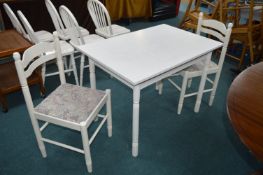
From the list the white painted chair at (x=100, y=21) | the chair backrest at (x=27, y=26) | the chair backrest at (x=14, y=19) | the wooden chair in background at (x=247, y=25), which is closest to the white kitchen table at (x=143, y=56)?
the chair backrest at (x=27, y=26)

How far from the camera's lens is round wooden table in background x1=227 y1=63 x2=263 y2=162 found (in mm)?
844

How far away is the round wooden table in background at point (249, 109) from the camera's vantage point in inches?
33.2

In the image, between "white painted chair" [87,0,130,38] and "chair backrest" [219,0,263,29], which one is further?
"chair backrest" [219,0,263,29]

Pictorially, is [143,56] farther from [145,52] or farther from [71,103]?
[71,103]

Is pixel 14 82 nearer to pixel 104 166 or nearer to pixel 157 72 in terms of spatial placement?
pixel 104 166

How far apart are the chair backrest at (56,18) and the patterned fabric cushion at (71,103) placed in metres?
0.90

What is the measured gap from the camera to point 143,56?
1.52 meters

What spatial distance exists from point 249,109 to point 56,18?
6.35 feet

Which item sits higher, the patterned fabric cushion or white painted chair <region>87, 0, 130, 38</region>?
white painted chair <region>87, 0, 130, 38</region>

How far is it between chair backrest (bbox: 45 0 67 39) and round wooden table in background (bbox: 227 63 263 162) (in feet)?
5.84

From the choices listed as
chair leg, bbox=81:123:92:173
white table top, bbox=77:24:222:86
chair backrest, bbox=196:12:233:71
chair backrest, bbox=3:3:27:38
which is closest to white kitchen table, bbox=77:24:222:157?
white table top, bbox=77:24:222:86

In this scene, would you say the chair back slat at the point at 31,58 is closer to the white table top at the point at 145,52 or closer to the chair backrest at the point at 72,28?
the white table top at the point at 145,52

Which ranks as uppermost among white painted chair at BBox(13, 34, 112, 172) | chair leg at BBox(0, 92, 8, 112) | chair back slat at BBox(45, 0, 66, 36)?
chair back slat at BBox(45, 0, 66, 36)

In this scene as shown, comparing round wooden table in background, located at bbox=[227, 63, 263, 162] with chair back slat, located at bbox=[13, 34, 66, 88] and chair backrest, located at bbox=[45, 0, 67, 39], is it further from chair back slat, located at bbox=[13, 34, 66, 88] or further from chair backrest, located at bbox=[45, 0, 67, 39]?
chair backrest, located at bbox=[45, 0, 67, 39]
